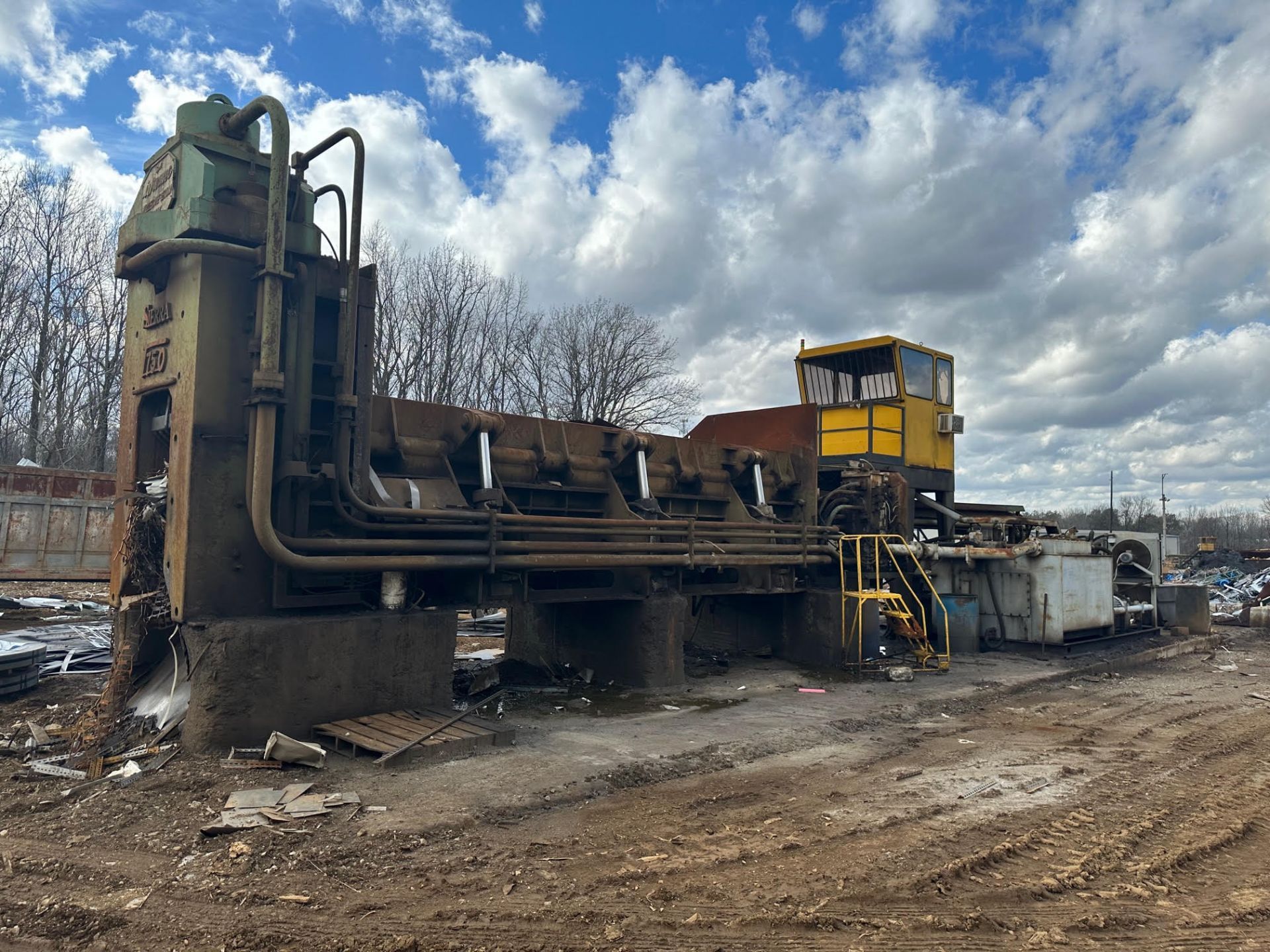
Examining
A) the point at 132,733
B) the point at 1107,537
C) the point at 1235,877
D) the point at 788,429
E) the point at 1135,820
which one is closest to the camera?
the point at 1235,877

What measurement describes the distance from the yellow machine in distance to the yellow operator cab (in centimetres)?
1

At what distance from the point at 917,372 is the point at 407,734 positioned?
10746 mm

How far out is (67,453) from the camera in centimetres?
2744

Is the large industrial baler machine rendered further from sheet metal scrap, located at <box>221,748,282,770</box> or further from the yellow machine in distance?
the yellow machine in distance

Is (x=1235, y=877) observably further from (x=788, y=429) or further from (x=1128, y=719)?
(x=788, y=429)

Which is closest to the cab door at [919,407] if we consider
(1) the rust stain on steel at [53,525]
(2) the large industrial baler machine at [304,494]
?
(2) the large industrial baler machine at [304,494]

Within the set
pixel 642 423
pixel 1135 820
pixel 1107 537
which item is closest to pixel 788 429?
pixel 1107 537

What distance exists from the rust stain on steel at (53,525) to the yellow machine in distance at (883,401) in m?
13.2

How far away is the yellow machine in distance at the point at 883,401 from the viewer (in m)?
13.8

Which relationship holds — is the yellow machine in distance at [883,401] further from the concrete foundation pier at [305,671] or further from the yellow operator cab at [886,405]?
the concrete foundation pier at [305,671]

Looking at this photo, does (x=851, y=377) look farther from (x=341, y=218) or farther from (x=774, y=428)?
(x=341, y=218)

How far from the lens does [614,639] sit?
9.63 metres

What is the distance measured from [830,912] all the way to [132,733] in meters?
5.22

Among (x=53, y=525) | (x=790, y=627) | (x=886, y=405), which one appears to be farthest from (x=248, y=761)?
(x=53, y=525)
